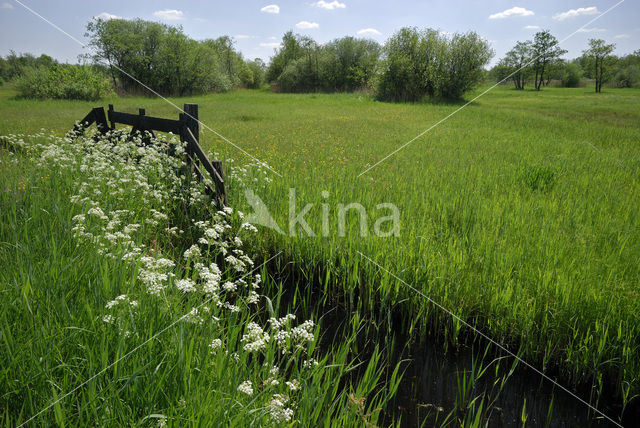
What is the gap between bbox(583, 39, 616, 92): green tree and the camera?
2306 cm

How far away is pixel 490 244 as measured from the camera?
4.12 meters

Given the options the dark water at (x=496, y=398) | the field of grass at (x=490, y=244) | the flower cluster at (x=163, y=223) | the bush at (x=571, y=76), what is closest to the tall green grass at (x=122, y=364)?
the flower cluster at (x=163, y=223)

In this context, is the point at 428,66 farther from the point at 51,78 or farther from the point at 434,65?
the point at 51,78

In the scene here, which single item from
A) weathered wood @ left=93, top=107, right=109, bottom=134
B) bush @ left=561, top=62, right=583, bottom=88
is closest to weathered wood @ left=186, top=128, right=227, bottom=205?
weathered wood @ left=93, top=107, right=109, bottom=134

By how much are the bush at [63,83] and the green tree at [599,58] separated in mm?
28980

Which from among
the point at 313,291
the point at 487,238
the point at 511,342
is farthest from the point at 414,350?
the point at 487,238

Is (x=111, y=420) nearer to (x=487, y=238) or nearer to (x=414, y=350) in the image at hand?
(x=414, y=350)

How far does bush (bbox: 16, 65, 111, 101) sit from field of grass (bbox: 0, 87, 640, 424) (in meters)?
3.56

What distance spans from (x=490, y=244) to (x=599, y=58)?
29.4 meters

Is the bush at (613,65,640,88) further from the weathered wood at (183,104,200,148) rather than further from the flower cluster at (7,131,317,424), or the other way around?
the flower cluster at (7,131,317,424)

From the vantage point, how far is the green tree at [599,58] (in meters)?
23.1

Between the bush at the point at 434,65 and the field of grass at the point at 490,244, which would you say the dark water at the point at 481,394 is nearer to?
the field of grass at the point at 490,244

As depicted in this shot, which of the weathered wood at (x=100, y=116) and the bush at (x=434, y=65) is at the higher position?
the bush at (x=434, y=65)

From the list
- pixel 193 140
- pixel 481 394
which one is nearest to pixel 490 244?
pixel 481 394
